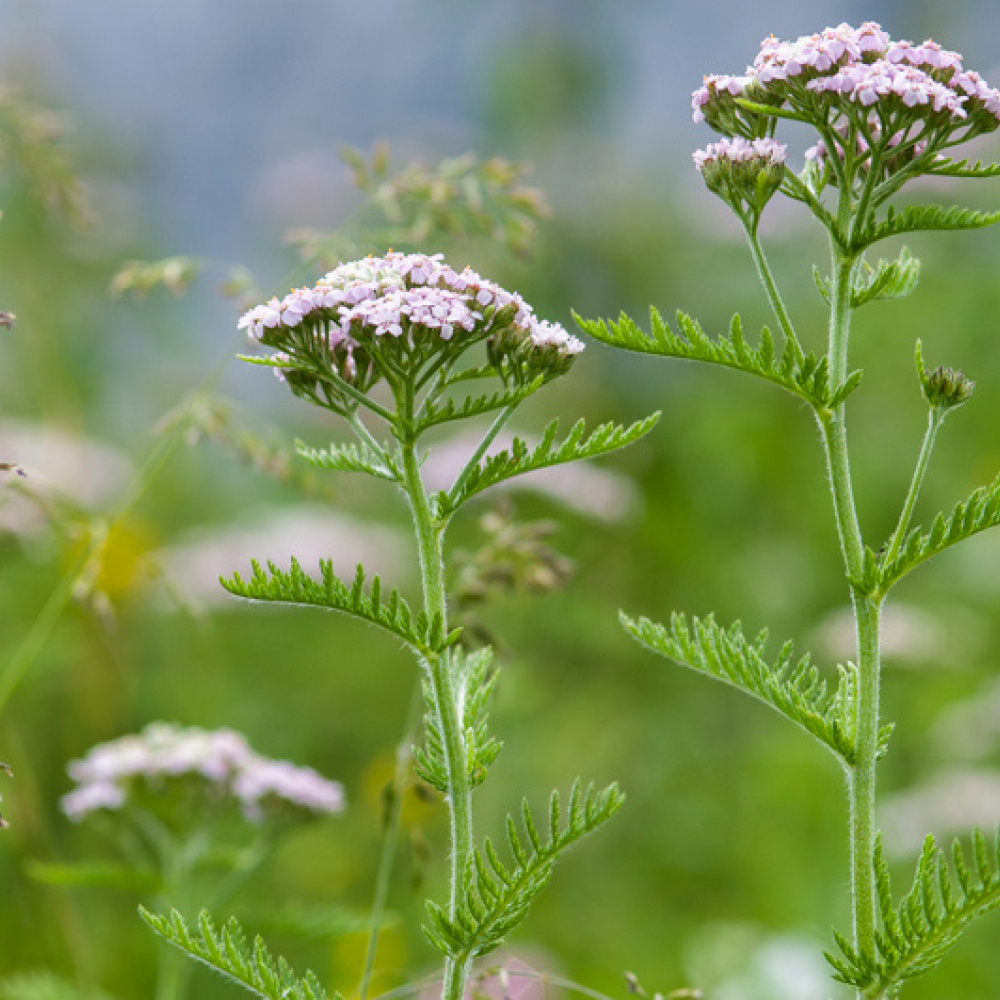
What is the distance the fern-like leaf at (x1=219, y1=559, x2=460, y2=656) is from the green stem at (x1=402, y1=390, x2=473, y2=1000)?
0.08 ft

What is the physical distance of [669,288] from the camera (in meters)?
7.14

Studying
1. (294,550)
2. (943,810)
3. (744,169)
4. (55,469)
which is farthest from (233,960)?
(294,550)

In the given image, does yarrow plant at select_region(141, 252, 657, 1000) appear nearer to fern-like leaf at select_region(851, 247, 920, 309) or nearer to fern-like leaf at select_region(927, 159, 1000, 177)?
fern-like leaf at select_region(851, 247, 920, 309)

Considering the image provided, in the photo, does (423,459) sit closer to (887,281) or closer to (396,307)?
(396,307)

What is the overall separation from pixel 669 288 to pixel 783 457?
4.15ft

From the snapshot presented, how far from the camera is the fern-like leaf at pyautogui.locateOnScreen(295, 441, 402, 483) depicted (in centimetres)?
181

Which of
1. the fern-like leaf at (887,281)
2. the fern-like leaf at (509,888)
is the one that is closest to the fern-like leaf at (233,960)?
the fern-like leaf at (509,888)

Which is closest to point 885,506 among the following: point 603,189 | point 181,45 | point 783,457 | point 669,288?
point 783,457

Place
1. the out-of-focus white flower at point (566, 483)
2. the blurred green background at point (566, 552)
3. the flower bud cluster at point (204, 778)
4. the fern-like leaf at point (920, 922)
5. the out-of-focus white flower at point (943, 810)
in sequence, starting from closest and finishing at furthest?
the fern-like leaf at point (920, 922)
the flower bud cluster at point (204, 778)
the blurred green background at point (566, 552)
the out-of-focus white flower at point (943, 810)
the out-of-focus white flower at point (566, 483)

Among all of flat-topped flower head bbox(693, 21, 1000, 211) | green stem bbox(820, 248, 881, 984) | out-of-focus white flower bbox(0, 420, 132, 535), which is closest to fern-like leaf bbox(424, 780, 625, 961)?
green stem bbox(820, 248, 881, 984)

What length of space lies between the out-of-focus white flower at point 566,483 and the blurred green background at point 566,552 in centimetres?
3

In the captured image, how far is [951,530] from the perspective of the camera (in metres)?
1.73

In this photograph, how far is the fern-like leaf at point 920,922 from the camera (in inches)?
64.0

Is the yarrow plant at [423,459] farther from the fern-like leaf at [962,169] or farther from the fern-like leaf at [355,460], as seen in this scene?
the fern-like leaf at [962,169]
